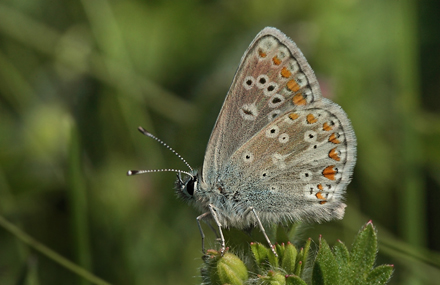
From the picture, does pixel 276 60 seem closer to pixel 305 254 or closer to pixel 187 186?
pixel 187 186

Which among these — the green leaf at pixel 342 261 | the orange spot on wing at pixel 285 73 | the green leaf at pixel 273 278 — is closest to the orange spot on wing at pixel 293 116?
the orange spot on wing at pixel 285 73

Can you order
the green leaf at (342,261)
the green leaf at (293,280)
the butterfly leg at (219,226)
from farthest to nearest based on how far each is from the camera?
1. the butterfly leg at (219,226)
2. the green leaf at (342,261)
3. the green leaf at (293,280)

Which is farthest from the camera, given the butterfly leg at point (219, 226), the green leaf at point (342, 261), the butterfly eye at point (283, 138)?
the butterfly eye at point (283, 138)

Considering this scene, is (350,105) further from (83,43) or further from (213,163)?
(83,43)

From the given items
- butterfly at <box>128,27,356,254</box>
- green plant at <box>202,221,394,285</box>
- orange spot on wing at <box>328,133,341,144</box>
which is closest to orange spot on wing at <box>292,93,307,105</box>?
butterfly at <box>128,27,356,254</box>

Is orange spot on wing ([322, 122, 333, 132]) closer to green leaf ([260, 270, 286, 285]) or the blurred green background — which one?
the blurred green background

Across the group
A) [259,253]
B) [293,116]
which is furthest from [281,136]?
[259,253]

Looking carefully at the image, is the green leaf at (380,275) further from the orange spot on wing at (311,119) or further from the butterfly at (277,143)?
the orange spot on wing at (311,119)
